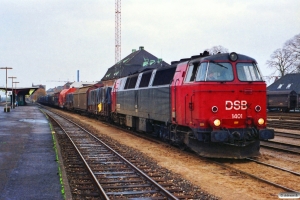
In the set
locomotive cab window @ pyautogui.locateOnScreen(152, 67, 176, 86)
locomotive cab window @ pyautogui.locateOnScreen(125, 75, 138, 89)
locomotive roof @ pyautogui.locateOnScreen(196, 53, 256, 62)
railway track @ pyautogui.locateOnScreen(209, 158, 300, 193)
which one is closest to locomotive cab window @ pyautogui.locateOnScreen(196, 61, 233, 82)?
locomotive roof @ pyautogui.locateOnScreen(196, 53, 256, 62)

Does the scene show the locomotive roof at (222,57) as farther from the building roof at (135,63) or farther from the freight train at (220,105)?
the building roof at (135,63)

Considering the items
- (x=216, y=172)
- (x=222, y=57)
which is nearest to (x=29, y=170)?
(x=216, y=172)

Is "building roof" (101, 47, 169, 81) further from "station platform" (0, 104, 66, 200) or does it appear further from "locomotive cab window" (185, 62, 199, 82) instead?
"locomotive cab window" (185, 62, 199, 82)

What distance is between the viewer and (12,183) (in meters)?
9.17

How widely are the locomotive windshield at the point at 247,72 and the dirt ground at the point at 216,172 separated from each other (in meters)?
3.00

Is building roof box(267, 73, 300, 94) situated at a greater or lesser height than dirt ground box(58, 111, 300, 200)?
greater

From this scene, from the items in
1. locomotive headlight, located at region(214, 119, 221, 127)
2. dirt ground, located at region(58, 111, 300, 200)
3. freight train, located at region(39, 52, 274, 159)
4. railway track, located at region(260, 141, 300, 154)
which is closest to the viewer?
dirt ground, located at region(58, 111, 300, 200)

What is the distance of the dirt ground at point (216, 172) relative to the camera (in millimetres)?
9125

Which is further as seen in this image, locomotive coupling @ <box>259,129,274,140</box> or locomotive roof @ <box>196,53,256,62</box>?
locomotive roof @ <box>196,53,256,62</box>

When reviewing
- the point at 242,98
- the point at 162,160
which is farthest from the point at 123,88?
the point at 242,98

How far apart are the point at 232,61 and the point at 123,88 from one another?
1230cm

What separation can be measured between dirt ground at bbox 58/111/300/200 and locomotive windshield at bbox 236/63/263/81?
2996mm

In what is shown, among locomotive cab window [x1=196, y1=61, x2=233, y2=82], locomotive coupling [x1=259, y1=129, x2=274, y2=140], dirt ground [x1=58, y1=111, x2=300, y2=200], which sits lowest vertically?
dirt ground [x1=58, y1=111, x2=300, y2=200]

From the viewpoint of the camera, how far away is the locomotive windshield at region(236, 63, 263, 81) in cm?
1293
